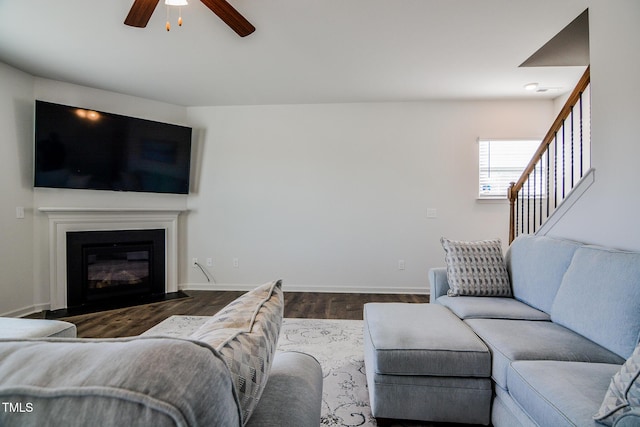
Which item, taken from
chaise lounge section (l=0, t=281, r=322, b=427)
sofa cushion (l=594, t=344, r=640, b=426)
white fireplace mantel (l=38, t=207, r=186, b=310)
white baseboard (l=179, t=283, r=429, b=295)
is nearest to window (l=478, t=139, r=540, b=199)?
white baseboard (l=179, t=283, r=429, b=295)

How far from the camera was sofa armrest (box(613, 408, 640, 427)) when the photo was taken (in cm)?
99

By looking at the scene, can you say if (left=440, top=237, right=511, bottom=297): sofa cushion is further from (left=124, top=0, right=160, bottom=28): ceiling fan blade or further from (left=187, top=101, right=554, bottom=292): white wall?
(left=124, top=0, right=160, bottom=28): ceiling fan blade

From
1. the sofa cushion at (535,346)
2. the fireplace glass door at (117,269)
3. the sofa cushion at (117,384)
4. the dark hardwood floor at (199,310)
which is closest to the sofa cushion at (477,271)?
the sofa cushion at (535,346)

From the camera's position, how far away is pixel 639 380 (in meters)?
1.04

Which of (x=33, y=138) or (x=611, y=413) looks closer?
(x=611, y=413)

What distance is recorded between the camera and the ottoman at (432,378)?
174 cm

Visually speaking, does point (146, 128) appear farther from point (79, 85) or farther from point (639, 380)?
point (639, 380)

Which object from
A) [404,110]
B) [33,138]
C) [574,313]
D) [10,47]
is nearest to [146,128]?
[33,138]

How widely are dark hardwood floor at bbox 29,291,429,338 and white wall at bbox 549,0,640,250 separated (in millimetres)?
2273

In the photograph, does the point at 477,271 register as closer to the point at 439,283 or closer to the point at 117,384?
the point at 439,283

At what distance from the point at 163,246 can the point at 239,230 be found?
3.26ft

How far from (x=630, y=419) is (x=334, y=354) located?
6.36ft

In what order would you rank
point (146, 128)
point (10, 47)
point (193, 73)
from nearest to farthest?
point (10, 47) < point (193, 73) < point (146, 128)

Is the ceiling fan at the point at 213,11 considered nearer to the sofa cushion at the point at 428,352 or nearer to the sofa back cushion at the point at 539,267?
the sofa cushion at the point at 428,352
